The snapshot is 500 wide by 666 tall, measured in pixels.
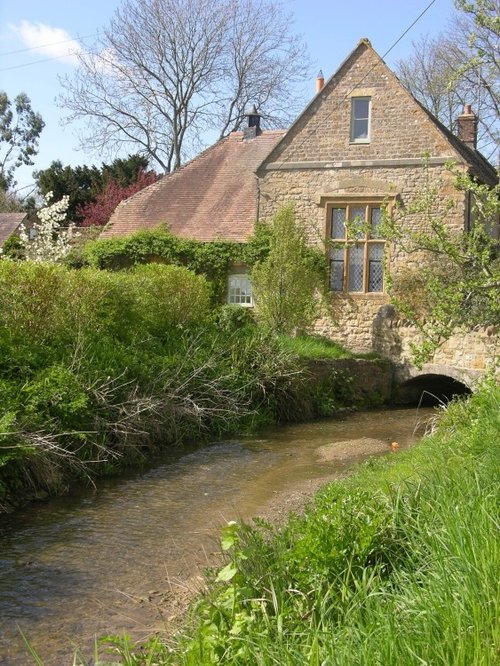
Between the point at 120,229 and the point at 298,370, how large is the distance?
1067 centimetres

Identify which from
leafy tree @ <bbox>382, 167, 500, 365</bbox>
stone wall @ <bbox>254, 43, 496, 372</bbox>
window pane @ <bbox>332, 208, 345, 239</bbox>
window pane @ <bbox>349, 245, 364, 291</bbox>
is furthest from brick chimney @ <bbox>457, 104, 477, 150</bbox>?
leafy tree @ <bbox>382, 167, 500, 365</bbox>

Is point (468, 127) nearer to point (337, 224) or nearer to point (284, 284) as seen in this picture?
point (337, 224)

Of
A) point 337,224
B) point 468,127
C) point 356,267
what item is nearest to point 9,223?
point 337,224

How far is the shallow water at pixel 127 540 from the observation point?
5.77 meters

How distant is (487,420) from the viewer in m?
7.14

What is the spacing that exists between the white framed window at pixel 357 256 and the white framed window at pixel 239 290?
8.36ft

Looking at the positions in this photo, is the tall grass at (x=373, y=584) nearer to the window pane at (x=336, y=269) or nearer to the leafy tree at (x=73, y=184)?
the window pane at (x=336, y=269)

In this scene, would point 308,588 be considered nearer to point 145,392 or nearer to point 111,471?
point 111,471

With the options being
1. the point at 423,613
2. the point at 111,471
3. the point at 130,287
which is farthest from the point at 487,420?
the point at 130,287

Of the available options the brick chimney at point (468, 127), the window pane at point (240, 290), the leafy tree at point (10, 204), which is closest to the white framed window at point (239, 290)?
the window pane at point (240, 290)

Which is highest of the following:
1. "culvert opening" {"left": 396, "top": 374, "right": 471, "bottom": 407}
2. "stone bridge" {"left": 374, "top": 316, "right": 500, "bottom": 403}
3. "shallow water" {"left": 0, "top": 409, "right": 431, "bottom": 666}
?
"stone bridge" {"left": 374, "top": 316, "right": 500, "bottom": 403}

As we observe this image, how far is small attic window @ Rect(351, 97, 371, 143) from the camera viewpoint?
2091cm

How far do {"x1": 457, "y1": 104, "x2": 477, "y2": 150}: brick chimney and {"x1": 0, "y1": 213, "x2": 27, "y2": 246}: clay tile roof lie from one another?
19.6 metres

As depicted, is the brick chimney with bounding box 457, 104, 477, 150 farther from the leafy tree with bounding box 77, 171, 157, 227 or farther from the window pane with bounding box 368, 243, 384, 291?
the leafy tree with bounding box 77, 171, 157, 227
